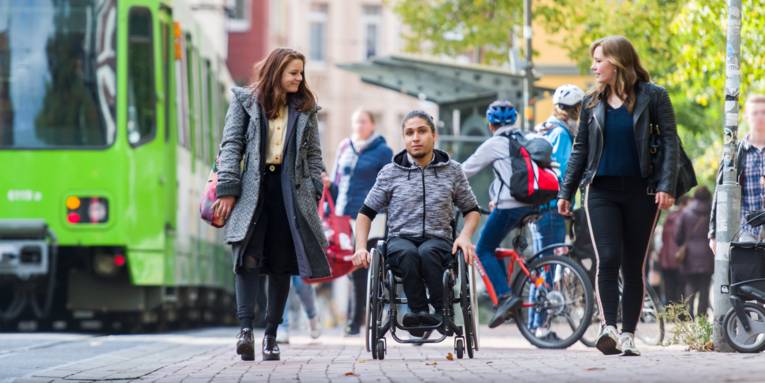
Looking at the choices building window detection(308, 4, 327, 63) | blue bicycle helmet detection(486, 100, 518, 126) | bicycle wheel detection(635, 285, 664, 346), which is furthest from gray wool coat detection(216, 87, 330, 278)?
building window detection(308, 4, 327, 63)

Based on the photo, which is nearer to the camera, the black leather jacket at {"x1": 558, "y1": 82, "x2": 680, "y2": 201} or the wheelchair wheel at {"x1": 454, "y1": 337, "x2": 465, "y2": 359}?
the black leather jacket at {"x1": 558, "y1": 82, "x2": 680, "y2": 201}

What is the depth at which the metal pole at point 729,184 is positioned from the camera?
1123 centimetres

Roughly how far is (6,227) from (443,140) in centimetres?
641

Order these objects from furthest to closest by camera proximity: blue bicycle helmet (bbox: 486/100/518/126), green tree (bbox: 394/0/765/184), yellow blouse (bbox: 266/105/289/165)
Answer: green tree (bbox: 394/0/765/184)
blue bicycle helmet (bbox: 486/100/518/126)
yellow blouse (bbox: 266/105/289/165)

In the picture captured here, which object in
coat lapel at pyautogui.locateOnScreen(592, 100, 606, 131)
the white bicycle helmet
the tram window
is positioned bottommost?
coat lapel at pyautogui.locateOnScreen(592, 100, 606, 131)

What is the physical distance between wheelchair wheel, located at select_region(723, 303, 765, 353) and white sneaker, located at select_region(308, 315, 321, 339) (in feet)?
14.2

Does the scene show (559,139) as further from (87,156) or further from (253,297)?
(87,156)

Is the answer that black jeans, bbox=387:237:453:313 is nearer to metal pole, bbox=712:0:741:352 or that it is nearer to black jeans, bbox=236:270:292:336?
black jeans, bbox=236:270:292:336

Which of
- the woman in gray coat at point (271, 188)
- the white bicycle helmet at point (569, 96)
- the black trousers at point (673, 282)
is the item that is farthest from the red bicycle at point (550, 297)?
the black trousers at point (673, 282)

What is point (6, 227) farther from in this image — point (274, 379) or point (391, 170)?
point (274, 379)

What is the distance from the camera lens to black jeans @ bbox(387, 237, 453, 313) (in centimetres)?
1027

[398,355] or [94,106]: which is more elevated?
[94,106]

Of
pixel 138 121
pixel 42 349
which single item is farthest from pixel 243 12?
pixel 42 349

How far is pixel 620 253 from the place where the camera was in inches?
408
